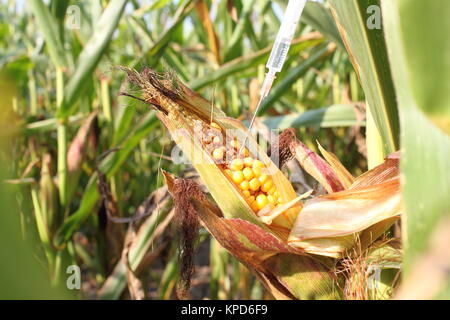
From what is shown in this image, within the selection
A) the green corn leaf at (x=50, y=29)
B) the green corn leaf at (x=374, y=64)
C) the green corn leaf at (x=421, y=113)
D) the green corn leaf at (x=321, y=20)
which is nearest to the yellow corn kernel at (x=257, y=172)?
the green corn leaf at (x=374, y=64)

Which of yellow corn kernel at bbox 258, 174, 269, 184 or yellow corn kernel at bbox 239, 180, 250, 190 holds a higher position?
yellow corn kernel at bbox 258, 174, 269, 184

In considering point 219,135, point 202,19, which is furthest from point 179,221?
point 202,19

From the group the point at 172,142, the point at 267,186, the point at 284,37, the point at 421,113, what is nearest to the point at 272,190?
the point at 267,186

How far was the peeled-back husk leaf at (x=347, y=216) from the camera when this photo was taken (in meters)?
0.39

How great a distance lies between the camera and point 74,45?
1.32m

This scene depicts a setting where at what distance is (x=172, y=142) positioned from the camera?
112cm

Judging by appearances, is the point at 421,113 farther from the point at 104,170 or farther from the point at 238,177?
the point at 104,170

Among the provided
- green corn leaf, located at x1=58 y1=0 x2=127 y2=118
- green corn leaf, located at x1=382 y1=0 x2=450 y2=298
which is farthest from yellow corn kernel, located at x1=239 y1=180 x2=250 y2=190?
green corn leaf, located at x1=58 y1=0 x2=127 y2=118

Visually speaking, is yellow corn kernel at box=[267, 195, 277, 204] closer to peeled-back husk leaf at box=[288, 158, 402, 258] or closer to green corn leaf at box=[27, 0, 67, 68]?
peeled-back husk leaf at box=[288, 158, 402, 258]

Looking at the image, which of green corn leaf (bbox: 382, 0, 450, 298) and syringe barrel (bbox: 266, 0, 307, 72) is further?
syringe barrel (bbox: 266, 0, 307, 72)

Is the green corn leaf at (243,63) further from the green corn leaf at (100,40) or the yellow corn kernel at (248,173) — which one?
the yellow corn kernel at (248,173)

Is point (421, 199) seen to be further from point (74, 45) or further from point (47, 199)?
point (74, 45)

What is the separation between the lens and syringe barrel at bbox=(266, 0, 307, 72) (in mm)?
367

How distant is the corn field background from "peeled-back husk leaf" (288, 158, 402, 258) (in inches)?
0.9
